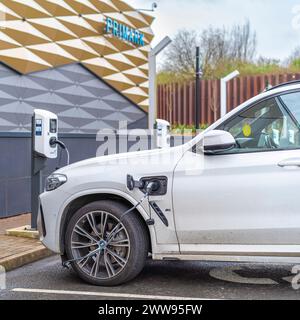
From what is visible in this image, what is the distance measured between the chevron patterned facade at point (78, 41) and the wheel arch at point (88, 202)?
17.7 feet

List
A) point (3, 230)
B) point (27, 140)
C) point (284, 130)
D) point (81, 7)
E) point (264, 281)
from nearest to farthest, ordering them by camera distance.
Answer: point (284, 130) < point (264, 281) < point (3, 230) < point (27, 140) < point (81, 7)

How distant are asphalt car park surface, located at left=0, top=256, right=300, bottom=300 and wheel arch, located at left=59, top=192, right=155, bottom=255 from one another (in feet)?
1.36

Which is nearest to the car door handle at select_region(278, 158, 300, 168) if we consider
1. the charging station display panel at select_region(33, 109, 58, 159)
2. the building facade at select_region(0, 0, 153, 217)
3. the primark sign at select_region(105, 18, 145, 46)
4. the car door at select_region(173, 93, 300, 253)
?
the car door at select_region(173, 93, 300, 253)

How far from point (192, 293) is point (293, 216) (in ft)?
3.78

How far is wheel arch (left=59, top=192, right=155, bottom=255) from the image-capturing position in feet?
16.4

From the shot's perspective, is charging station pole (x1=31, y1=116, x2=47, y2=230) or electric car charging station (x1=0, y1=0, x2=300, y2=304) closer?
electric car charging station (x1=0, y1=0, x2=300, y2=304)

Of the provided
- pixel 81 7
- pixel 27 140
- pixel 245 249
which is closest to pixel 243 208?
pixel 245 249

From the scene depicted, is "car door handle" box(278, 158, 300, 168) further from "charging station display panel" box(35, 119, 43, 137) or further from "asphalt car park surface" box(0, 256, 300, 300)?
"charging station display panel" box(35, 119, 43, 137)

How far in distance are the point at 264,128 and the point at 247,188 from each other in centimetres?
66

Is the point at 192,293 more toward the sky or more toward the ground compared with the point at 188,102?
more toward the ground

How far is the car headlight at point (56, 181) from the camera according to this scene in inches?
208

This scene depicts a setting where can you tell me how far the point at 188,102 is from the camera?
69.7ft

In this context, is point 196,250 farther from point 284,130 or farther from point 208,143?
point 284,130

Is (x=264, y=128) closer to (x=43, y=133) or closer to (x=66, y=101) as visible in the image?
(x=43, y=133)
